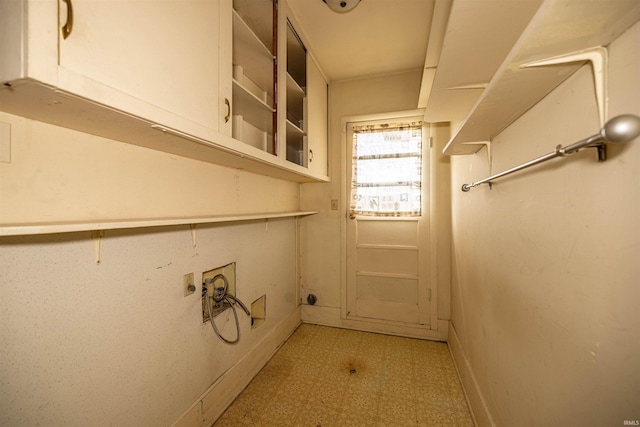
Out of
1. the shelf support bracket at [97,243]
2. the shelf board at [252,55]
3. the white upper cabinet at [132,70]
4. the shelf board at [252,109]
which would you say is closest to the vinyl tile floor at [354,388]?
the shelf support bracket at [97,243]

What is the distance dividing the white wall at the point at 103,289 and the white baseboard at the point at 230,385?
44 mm

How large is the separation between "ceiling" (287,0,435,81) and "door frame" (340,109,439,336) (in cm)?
44

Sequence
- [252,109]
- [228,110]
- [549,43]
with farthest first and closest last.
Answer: [252,109]
[228,110]
[549,43]

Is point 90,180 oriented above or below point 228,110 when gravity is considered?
below

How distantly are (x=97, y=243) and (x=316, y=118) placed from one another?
183 centimetres

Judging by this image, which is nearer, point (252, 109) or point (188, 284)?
point (188, 284)

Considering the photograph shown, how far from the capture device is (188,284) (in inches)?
52.5

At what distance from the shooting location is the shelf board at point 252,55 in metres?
1.33

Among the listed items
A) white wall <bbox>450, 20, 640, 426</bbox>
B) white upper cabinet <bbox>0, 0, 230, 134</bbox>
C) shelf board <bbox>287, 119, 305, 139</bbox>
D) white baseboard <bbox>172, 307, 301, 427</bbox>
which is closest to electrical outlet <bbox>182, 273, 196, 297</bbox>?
white baseboard <bbox>172, 307, 301, 427</bbox>

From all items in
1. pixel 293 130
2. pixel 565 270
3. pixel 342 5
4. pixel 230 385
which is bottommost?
pixel 230 385

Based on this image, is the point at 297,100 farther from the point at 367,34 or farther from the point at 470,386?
the point at 470,386

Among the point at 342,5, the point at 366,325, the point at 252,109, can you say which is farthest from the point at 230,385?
the point at 342,5

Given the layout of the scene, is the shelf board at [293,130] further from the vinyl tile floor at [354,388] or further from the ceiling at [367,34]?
the vinyl tile floor at [354,388]

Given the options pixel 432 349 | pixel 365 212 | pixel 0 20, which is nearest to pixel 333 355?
pixel 432 349
